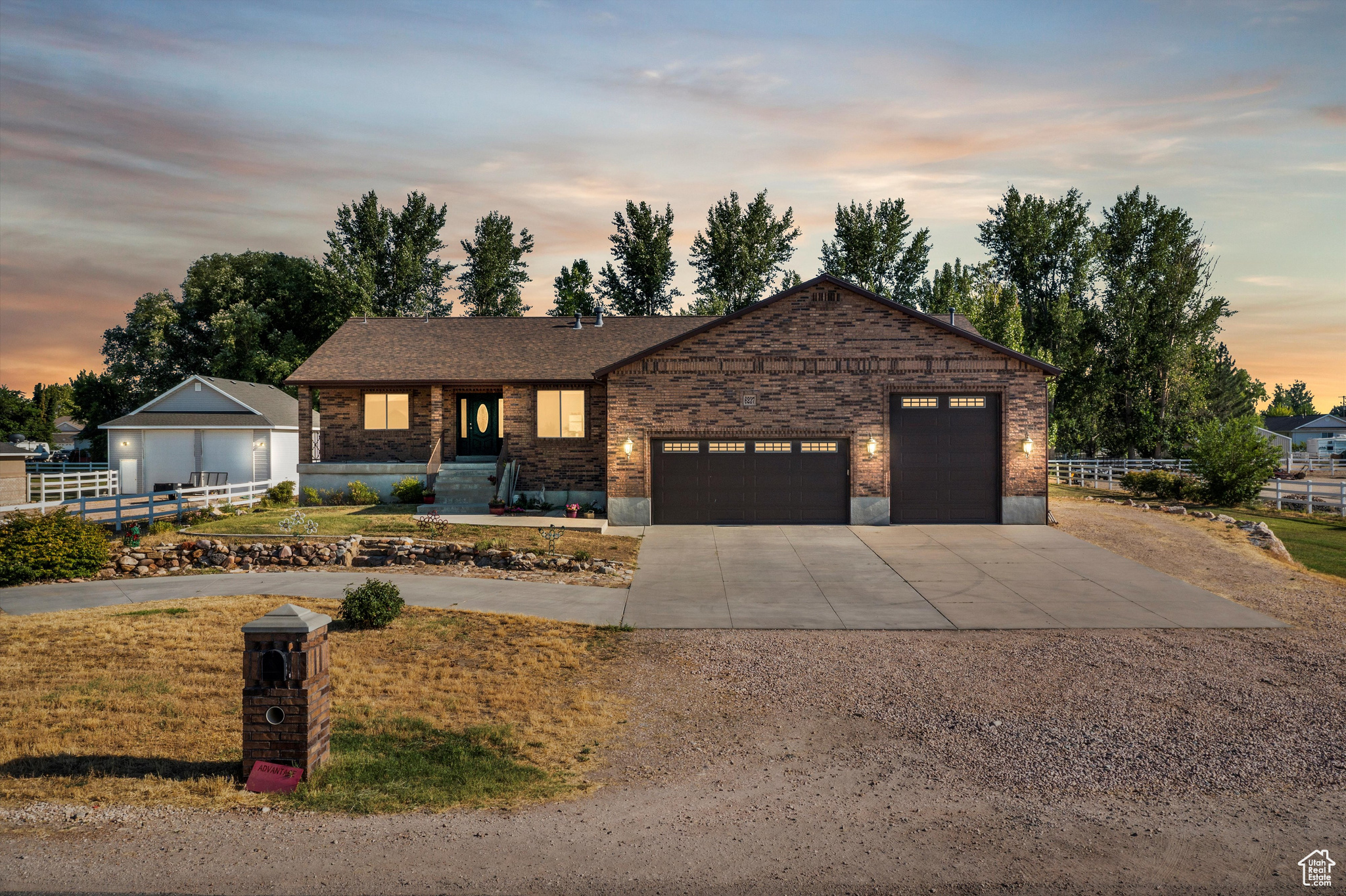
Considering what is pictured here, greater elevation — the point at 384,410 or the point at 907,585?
the point at 384,410

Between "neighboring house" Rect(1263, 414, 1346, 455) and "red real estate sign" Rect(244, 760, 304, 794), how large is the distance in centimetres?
10150

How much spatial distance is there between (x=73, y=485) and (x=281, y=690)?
3193 centimetres

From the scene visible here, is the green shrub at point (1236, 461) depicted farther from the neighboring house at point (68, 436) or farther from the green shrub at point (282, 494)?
the neighboring house at point (68, 436)

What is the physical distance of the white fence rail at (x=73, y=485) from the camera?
95.6 feet

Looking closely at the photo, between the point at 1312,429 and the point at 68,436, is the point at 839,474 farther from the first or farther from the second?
the point at 68,436

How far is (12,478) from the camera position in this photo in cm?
2319

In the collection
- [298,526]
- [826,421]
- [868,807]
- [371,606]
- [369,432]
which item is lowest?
[868,807]

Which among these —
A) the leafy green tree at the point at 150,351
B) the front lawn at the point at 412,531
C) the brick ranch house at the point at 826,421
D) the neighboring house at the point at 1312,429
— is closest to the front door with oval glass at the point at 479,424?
the front lawn at the point at 412,531

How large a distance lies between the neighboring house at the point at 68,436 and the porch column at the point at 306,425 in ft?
127

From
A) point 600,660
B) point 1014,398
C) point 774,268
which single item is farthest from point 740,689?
point 774,268

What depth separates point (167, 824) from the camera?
559 cm

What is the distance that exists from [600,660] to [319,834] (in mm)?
4772

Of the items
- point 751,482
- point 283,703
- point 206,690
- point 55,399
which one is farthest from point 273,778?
point 55,399

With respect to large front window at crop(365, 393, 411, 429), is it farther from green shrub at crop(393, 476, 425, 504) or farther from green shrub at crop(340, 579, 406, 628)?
green shrub at crop(340, 579, 406, 628)
